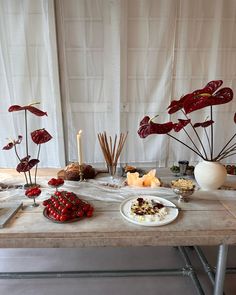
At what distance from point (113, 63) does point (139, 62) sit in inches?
11.6

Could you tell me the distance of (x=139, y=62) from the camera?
266 centimetres

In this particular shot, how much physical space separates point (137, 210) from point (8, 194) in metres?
0.67

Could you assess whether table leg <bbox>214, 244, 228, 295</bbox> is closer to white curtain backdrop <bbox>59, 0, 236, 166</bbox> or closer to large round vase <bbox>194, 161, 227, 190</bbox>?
large round vase <bbox>194, 161, 227, 190</bbox>

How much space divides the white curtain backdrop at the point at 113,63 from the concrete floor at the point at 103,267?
140 centimetres

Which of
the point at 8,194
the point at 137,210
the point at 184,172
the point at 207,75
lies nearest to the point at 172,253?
the point at 184,172

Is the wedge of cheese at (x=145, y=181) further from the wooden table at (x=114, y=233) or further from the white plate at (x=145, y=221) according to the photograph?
the wooden table at (x=114, y=233)

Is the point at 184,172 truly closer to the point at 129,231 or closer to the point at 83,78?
the point at 129,231

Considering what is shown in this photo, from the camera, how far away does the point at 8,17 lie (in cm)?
251

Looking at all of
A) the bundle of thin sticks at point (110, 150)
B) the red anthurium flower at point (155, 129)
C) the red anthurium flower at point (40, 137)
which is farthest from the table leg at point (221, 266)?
the red anthurium flower at point (40, 137)

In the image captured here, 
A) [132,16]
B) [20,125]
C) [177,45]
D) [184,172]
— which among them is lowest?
[184,172]

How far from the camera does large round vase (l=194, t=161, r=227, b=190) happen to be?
121cm

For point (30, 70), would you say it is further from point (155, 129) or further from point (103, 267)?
point (103, 267)

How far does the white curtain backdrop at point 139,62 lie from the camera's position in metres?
2.51

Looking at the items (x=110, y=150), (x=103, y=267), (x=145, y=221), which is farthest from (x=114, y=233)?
(x=103, y=267)
